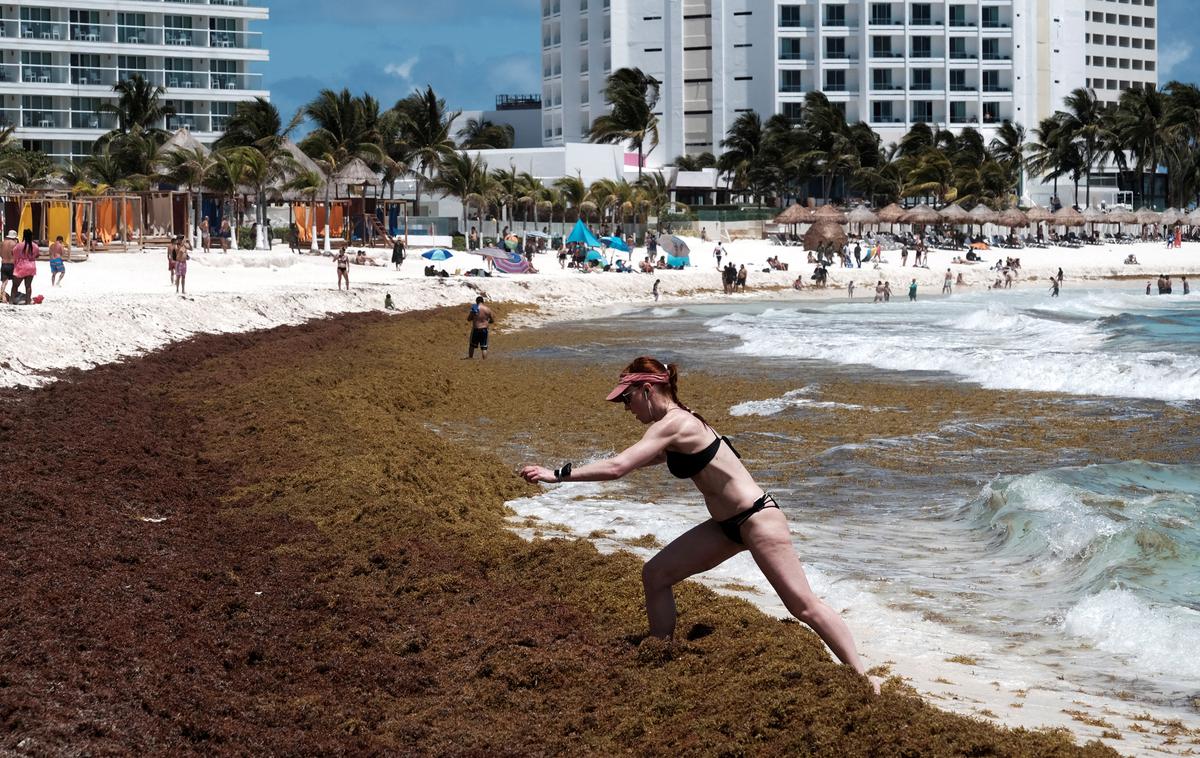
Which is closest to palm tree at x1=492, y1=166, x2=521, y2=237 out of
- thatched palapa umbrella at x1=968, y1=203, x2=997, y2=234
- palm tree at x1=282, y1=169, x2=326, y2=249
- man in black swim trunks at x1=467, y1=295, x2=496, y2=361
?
palm tree at x1=282, y1=169, x2=326, y2=249

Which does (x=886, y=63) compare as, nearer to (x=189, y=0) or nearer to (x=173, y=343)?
(x=189, y=0)

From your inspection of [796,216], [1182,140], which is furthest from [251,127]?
[1182,140]

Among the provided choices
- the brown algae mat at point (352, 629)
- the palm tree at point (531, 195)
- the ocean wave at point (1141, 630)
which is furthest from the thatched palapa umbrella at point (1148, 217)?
the ocean wave at point (1141, 630)

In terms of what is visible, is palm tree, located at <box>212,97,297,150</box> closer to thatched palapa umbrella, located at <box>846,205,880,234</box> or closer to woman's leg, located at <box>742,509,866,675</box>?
thatched palapa umbrella, located at <box>846,205,880,234</box>

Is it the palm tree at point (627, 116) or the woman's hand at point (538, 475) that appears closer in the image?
the woman's hand at point (538, 475)

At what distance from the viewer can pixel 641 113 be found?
294 ft

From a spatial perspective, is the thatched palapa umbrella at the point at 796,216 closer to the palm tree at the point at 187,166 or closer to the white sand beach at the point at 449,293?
the white sand beach at the point at 449,293

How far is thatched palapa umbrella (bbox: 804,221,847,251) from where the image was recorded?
232 ft

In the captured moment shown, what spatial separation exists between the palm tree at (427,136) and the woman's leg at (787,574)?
61.7 meters

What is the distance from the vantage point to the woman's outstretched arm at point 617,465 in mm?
5918

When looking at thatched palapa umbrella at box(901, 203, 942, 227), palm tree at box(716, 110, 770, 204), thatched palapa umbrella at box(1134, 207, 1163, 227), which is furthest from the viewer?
palm tree at box(716, 110, 770, 204)

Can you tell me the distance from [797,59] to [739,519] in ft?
321

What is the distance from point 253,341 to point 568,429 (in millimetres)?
13347

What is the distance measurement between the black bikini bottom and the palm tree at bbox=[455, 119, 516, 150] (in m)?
95.7
